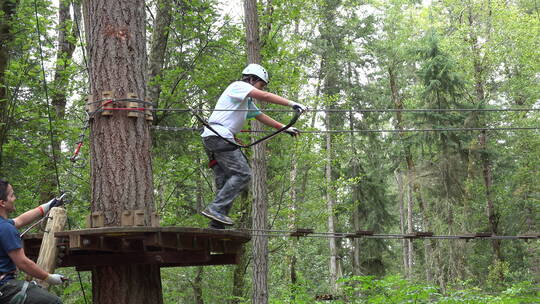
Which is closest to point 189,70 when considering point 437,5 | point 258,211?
point 258,211

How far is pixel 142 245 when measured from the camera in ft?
15.9

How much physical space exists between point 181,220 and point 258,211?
397 cm

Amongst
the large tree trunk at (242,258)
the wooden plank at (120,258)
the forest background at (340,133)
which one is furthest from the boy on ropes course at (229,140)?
the large tree trunk at (242,258)

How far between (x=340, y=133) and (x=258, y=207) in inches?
400

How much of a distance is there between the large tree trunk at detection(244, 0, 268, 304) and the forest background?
6.68 feet

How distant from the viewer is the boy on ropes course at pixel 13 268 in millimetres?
4203

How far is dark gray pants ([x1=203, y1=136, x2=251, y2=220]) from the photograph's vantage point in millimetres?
5414

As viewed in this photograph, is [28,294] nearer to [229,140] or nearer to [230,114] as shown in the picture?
[229,140]

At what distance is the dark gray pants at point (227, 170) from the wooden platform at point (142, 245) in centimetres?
36

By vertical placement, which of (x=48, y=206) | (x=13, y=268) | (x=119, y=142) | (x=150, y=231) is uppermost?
(x=119, y=142)

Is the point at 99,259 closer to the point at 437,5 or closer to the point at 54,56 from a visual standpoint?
the point at 54,56

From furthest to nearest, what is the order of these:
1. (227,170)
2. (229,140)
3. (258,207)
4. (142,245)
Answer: (258,207)
(227,170)
(229,140)
(142,245)

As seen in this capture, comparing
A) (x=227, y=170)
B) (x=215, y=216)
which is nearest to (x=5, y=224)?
(x=215, y=216)

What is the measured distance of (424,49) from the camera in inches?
814
